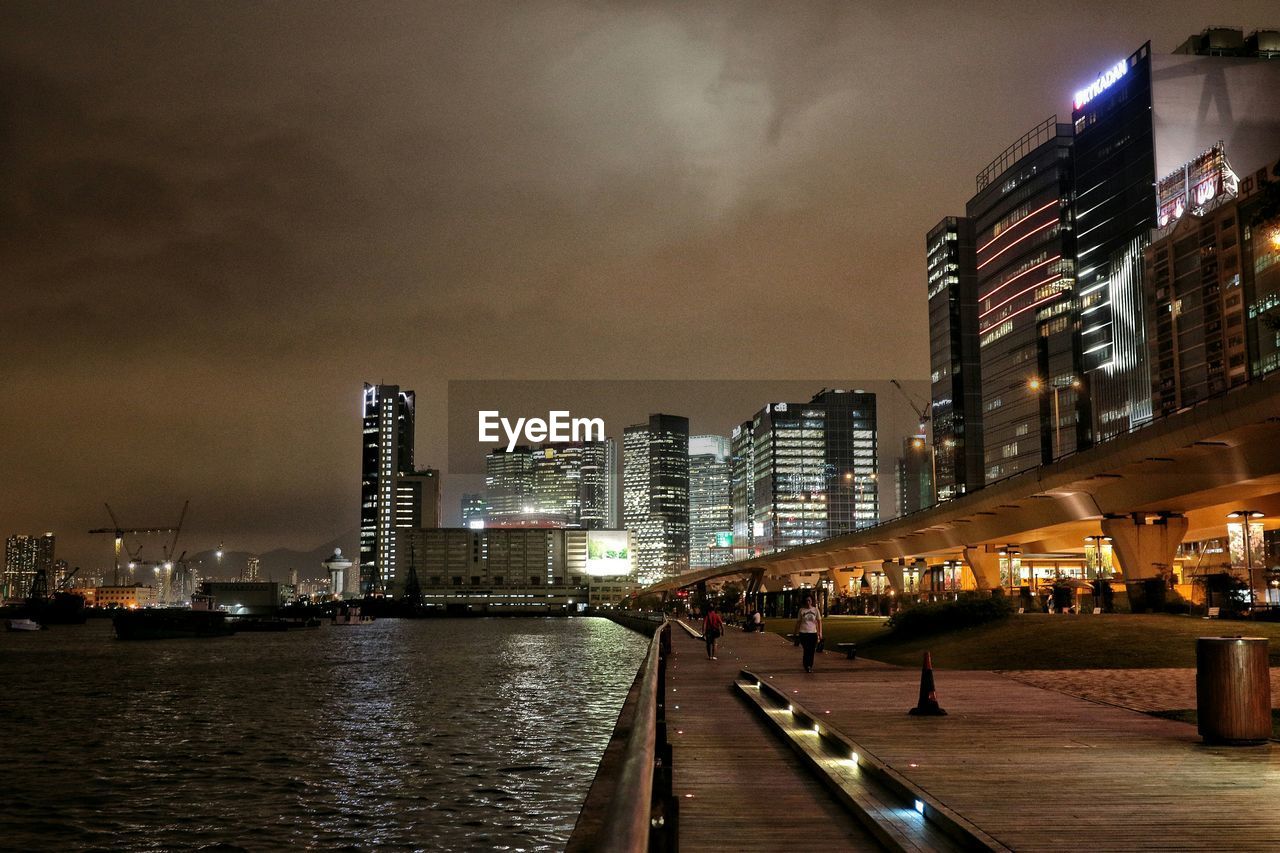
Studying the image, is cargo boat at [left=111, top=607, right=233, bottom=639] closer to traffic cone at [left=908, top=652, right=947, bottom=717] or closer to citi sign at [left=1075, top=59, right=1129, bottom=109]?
traffic cone at [left=908, top=652, right=947, bottom=717]

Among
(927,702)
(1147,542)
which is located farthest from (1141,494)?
(927,702)

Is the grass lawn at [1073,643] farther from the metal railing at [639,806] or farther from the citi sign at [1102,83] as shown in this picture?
the citi sign at [1102,83]

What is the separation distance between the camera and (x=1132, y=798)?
11.0m

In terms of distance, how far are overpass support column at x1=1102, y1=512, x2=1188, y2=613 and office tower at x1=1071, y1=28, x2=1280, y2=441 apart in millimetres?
123238

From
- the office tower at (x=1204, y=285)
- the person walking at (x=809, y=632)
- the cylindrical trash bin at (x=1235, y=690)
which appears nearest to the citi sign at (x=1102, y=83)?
the office tower at (x=1204, y=285)

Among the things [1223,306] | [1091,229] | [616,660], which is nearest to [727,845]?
[616,660]

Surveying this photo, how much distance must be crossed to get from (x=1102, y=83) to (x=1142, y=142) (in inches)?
580

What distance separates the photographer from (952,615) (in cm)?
4138

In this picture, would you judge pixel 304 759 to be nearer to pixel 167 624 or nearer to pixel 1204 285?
pixel 167 624

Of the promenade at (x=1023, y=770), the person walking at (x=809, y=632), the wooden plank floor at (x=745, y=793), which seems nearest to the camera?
the promenade at (x=1023, y=770)

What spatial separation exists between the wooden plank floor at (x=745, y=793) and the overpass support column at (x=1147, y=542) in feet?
111

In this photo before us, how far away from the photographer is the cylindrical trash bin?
13859mm

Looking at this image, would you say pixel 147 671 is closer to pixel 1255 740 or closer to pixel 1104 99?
pixel 1255 740

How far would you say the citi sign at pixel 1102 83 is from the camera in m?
179
